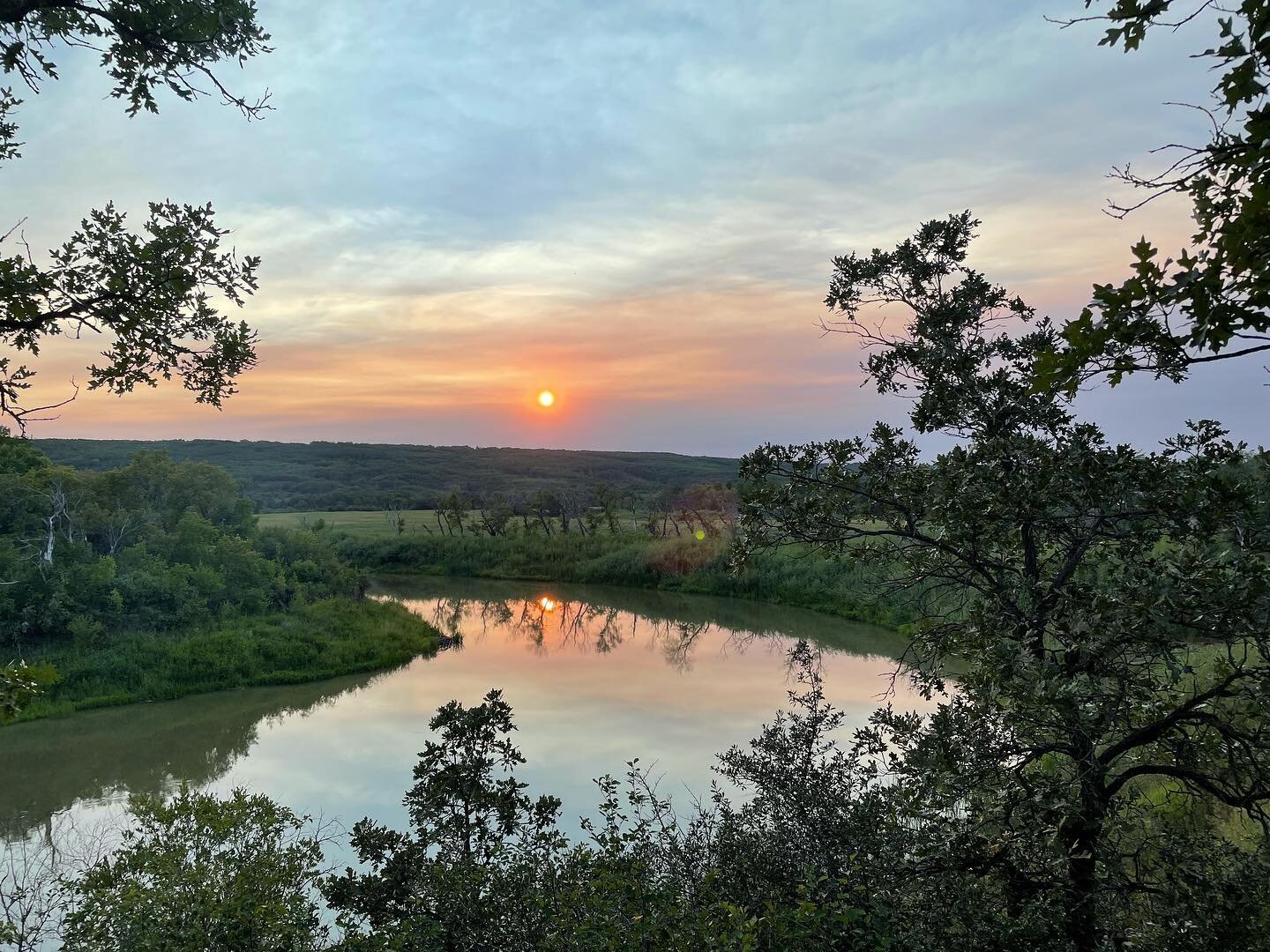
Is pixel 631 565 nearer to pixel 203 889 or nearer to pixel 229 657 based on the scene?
pixel 229 657

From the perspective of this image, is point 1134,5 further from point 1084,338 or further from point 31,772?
point 31,772

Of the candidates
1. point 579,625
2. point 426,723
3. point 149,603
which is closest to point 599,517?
point 579,625

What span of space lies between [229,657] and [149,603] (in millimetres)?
3412

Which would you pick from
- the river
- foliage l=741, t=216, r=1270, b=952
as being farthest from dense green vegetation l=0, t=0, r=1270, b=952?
the river

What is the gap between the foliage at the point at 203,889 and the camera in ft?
16.6

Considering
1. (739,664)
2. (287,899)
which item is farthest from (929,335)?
(739,664)

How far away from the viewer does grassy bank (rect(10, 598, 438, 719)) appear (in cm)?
1794

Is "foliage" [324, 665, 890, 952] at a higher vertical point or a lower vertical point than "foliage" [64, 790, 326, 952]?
higher

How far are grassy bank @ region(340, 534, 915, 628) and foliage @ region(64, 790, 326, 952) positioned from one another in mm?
23024

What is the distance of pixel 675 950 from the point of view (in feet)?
11.5

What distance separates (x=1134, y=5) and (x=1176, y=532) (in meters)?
2.51

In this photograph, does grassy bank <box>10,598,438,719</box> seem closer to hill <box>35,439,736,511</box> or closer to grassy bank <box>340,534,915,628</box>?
grassy bank <box>340,534,915,628</box>

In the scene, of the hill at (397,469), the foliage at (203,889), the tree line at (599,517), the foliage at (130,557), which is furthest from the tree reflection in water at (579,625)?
the hill at (397,469)

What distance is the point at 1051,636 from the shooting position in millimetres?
4254
